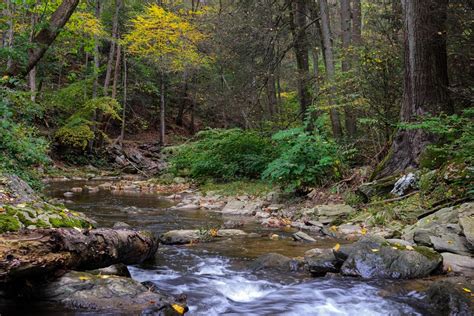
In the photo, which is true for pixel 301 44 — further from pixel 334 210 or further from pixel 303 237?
pixel 303 237

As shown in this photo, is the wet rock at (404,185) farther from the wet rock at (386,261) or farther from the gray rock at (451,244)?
the wet rock at (386,261)

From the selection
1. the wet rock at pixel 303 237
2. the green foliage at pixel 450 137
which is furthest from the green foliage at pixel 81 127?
the green foliage at pixel 450 137

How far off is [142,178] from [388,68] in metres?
11.6

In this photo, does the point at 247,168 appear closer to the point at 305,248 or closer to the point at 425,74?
the point at 425,74

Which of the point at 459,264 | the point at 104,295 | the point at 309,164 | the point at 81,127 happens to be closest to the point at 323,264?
the point at 459,264

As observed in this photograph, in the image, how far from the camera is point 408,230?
6352 mm

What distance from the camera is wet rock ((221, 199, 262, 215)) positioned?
401 inches

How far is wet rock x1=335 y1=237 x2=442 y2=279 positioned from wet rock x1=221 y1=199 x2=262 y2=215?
5.13 meters

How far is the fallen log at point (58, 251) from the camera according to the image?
3.08 metres

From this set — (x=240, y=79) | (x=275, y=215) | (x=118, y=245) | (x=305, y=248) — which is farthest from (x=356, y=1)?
(x=118, y=245)

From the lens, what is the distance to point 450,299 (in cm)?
374

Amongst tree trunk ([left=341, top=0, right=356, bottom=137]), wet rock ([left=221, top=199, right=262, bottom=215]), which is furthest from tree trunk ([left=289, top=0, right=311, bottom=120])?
wet rock ([left=221, top=199, right=262, bottom=215])

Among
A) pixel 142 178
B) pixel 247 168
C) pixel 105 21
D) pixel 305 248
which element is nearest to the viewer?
pixel 305 248

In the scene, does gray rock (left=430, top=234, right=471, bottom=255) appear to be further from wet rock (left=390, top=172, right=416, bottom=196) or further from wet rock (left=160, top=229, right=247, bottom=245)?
wet rock (left=160, top=229, right=247, bottom=245)
